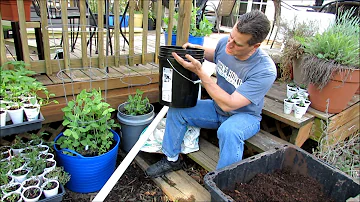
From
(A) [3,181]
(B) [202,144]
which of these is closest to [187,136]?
(B) [202,144]

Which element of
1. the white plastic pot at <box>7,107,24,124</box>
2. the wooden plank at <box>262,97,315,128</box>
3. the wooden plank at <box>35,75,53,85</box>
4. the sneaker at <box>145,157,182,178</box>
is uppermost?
the wooden plank at <box>35,75,53,85</box>

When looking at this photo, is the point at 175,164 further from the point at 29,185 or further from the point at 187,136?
the point at 29,185

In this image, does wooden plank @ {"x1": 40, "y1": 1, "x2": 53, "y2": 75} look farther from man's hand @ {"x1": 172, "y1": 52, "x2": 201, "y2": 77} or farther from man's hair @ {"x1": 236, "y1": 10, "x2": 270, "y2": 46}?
man's hair @ {"x1": 236, "y1": 10, "x2": 270, "y2": 46}

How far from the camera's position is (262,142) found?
1.98m

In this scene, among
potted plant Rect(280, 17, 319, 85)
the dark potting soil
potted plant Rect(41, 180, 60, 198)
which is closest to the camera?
the dark potting soil

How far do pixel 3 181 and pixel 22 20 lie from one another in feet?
3.41

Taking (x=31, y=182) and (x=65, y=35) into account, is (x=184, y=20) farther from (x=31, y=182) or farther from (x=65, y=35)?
(x=31, y=182)

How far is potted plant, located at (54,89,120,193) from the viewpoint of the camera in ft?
6.10

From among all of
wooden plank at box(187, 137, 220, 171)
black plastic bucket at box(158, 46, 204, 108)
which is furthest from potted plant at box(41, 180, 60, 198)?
wooden plank at box(187, 137, 220, 171)

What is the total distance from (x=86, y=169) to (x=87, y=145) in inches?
6.8

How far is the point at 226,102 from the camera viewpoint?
1.70 metres

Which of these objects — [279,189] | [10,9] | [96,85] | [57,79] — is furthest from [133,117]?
[279,189]

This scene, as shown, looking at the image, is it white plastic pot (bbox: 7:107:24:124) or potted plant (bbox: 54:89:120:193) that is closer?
white plastic pot (bbox: 7:107:24:124)

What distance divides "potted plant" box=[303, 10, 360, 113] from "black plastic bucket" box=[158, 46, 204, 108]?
38.1 inches
